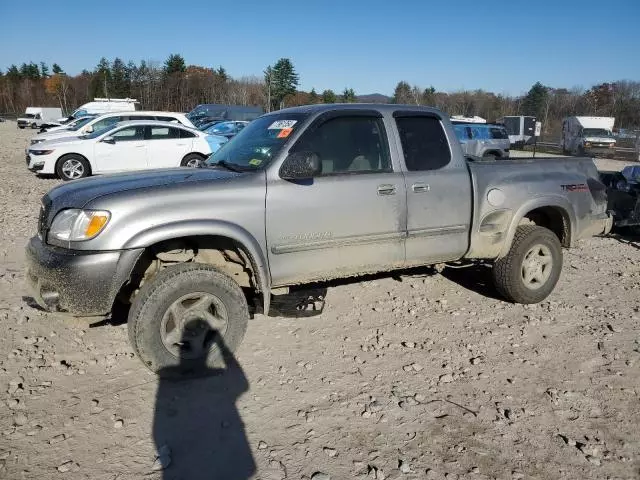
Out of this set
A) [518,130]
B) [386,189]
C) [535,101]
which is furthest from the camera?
[535,101]

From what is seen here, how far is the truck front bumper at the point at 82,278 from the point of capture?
3.15 meters

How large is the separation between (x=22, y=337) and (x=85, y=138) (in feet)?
34.5

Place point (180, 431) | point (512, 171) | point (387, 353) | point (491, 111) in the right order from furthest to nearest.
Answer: point (491, 111) → point (512, 171) → point (387, 353) → point (180, 431)

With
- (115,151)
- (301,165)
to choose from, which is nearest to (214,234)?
(301,165)

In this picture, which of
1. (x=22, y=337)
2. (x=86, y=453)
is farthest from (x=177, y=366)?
(x=22, y=337)

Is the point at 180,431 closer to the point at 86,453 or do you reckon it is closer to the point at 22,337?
the point at 86,453

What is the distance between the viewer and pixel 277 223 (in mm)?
3611

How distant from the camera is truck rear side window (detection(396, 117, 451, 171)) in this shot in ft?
13.8

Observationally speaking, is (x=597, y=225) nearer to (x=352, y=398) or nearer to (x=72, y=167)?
(x=352, y=398)

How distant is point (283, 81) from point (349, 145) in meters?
83.9

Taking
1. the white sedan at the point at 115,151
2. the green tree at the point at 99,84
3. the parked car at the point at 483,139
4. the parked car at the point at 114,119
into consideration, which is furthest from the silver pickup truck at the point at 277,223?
the green tree at the point at 99,84

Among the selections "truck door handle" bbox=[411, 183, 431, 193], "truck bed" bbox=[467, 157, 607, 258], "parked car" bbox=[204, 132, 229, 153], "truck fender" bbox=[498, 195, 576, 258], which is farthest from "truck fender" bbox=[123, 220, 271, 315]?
"parked car" bbox=[204, 132, 229, 153]

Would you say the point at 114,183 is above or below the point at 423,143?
below

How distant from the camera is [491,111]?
221 feet
